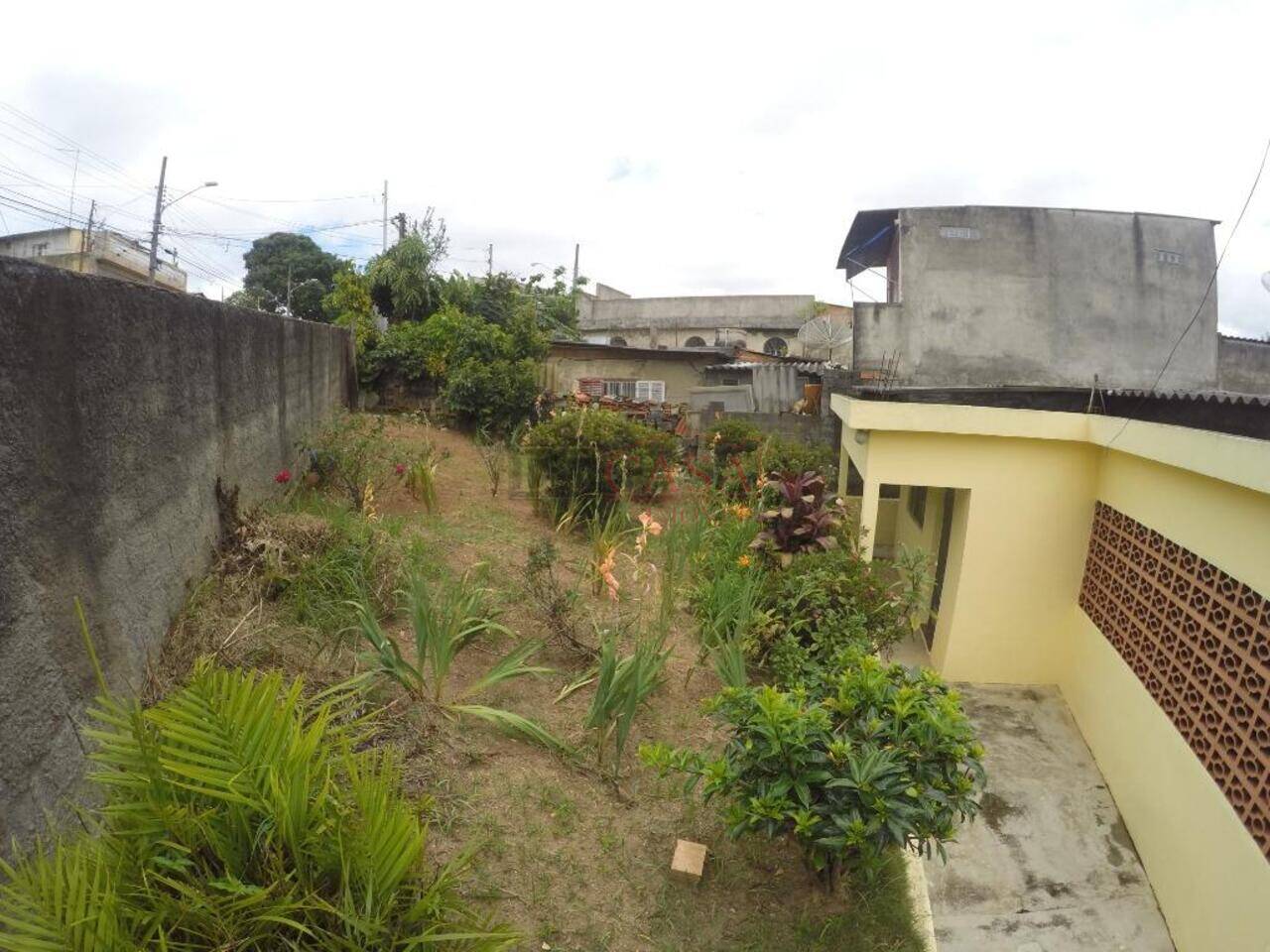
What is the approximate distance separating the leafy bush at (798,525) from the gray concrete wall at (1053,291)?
307 inches

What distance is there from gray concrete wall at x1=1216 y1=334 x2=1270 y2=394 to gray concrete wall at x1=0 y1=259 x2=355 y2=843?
629 inches

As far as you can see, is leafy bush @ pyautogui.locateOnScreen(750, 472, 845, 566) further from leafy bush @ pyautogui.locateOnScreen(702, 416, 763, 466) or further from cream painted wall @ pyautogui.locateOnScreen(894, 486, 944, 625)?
leafy bush @ pyautogui.locateOnScreen(702, 416, 763, 466)

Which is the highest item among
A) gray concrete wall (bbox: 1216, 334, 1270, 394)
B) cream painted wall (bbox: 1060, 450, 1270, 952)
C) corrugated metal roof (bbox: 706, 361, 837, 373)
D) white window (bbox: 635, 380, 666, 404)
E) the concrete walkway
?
gray concrete wall (bbox: 1216, 334, 1270, 394)

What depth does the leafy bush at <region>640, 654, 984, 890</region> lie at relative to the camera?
2334mm

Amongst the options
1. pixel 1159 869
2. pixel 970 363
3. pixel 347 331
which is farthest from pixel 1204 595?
pixel 347 331

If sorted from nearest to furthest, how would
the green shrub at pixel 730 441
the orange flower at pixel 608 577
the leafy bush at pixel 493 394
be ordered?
1. the orange flower at pixel 608 577
2. the green shrub at pixel 730 441
3. the leafy bush at pixel 493 394

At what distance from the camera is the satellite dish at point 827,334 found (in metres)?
17.0

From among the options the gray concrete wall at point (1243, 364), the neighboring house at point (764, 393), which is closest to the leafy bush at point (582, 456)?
the neighboring house at point (764, 393)

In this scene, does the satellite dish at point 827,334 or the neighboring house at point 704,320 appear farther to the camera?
the neighboring house at point 704,320

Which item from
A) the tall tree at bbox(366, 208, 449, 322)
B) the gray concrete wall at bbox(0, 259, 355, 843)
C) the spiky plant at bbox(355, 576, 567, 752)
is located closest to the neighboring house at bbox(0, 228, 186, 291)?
the tall tree at bbox(366, 208, 449, 322)

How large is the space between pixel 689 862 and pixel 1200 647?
3.06m

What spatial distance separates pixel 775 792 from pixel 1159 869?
3165mm

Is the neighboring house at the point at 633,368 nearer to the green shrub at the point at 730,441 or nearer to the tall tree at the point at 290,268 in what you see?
the green shrub at the point at 730,441

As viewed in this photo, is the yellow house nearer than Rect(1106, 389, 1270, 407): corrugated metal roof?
Yes
